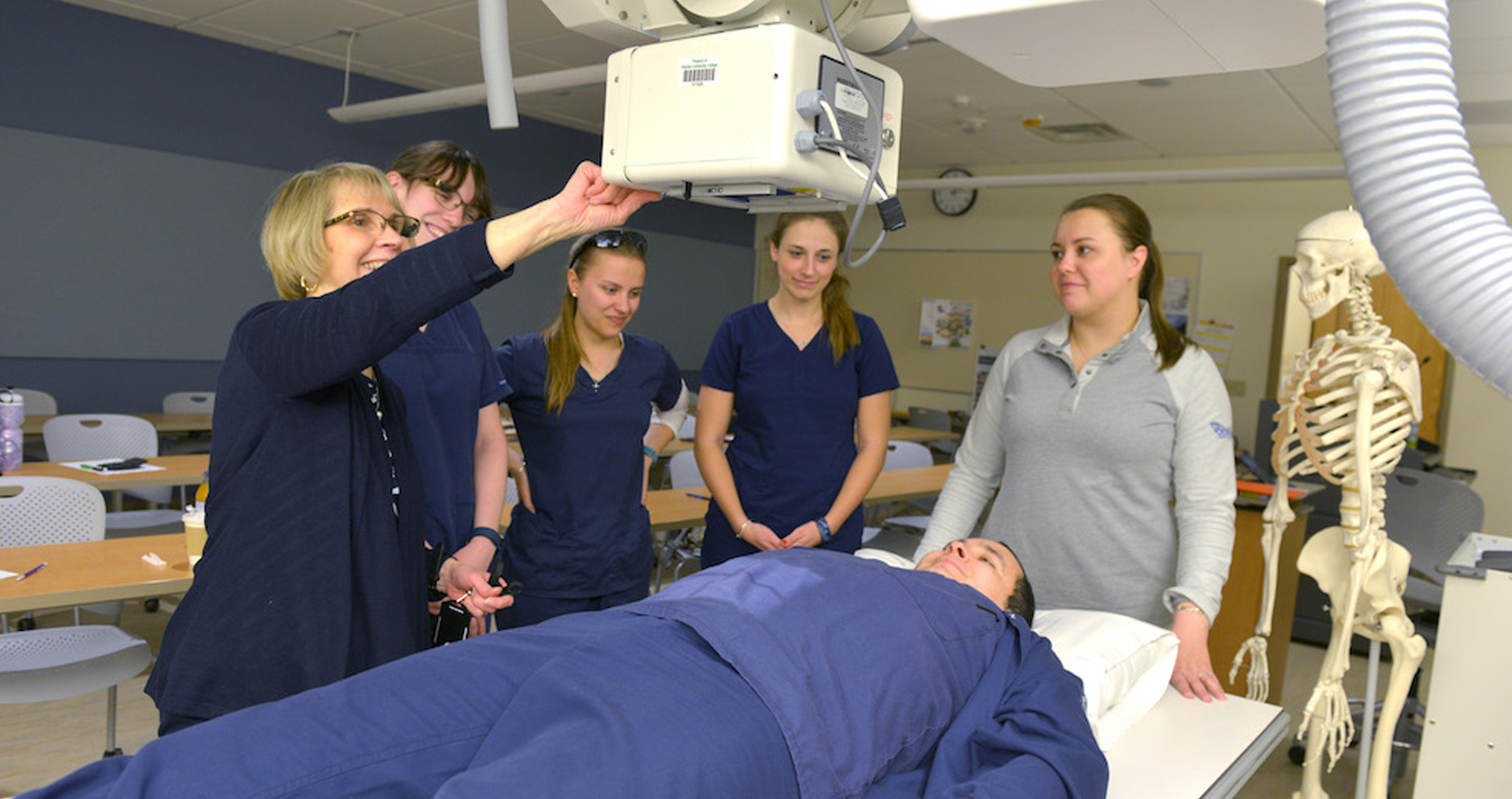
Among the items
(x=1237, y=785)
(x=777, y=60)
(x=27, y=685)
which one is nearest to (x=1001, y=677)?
(x=1237, y=785)

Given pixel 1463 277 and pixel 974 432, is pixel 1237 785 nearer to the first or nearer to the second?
pixel 974 432

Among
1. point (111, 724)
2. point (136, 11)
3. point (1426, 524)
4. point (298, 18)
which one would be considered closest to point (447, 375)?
point (111, 724)

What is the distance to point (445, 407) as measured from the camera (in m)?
1.88

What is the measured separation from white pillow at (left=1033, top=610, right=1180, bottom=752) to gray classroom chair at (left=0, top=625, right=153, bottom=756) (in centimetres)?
213

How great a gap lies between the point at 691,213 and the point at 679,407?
247 inches

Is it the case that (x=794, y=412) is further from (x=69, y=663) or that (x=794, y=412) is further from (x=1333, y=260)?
(x=69, y=663)

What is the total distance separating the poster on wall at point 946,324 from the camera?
8.37 m

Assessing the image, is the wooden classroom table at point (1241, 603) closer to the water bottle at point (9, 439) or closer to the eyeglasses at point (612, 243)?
the eyeglasses at point (612, 243)

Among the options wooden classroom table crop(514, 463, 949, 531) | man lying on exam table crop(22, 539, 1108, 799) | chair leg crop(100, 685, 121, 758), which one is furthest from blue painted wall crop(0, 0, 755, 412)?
man lying on exam table crop(22, 539, 1108, 799)

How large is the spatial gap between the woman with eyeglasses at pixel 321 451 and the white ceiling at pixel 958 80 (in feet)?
12.0

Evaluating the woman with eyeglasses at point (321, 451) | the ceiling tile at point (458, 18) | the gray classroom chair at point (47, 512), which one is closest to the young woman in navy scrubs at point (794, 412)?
the woman with eyeglasses at point (321, 451)

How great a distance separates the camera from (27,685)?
2320mm

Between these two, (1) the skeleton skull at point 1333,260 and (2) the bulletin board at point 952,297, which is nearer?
(1) the skeleton skull at point 1333,260

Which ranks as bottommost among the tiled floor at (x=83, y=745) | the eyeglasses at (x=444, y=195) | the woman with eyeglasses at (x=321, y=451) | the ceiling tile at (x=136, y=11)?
the tiled floor at (x=83, y=745)
